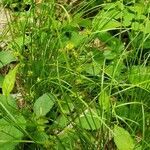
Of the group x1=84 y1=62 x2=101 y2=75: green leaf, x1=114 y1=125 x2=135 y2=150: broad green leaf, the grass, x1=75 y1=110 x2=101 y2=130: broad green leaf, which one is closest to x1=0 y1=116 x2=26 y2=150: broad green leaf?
the grass

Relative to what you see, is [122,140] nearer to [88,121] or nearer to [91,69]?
[88,121]

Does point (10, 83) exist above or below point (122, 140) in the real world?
above

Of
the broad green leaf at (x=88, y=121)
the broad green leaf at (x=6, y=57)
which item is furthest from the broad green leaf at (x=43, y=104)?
the broad green leaf at (x=6, y=57)

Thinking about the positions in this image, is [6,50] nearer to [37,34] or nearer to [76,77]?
[37,34]

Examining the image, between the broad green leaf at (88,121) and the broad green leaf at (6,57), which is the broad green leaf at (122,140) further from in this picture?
the broad green leaf at (6,57)

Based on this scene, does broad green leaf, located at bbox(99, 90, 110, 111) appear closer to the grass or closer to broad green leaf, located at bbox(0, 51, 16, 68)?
the grass

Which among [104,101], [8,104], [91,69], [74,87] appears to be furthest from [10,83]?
[91,69]

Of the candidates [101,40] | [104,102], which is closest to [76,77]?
[104,102]
